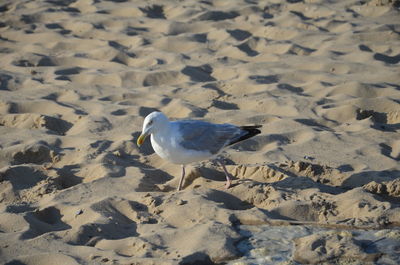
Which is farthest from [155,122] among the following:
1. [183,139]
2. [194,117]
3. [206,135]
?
[194,117]

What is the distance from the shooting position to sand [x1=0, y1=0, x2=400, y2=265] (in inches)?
186

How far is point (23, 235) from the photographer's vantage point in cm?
A: 466

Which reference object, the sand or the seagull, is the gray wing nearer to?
the seagull

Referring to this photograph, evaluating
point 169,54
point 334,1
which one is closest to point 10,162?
point 169,54

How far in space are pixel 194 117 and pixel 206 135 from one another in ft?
4.18

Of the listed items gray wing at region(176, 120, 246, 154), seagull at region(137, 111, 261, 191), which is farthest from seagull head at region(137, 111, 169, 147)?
gray wing at region(176, 120, 246, 154)

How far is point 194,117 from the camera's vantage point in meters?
7.03

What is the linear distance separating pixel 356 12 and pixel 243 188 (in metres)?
6.20

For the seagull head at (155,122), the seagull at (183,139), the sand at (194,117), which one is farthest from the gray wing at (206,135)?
the sand at (194,117)

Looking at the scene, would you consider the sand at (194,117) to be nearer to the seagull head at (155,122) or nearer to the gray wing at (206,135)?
the gray wing at (206,135)

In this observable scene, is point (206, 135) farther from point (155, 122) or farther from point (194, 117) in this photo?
point (194, 117)

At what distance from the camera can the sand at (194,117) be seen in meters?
4.71

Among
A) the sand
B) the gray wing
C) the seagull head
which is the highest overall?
the seagull head

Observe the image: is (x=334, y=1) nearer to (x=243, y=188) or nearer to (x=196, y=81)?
Answer: (x=196, y=81)
